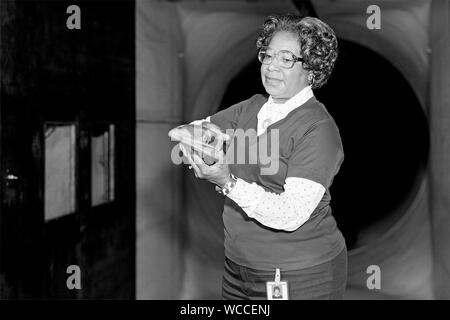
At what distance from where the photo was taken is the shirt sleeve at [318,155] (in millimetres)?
1034

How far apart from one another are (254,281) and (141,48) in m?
1.53

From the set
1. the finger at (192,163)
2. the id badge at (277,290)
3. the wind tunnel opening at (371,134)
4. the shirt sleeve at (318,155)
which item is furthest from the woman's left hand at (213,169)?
the wind tunnel opening at (371,134)

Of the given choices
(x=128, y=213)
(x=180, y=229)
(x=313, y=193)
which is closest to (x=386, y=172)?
(x=180, y=229)

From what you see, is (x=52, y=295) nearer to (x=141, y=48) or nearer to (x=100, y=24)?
(x=100, y=24)

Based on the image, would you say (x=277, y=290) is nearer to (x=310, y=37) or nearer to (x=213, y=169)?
(x=213, y=169)

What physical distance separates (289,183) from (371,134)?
1885 millimetres

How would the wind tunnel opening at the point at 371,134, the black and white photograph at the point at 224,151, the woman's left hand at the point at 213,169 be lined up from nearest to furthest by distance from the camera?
the woman's left hand at the point at 213,169, the black and white photograph at the point at 224,151, the wind tunnel opening at the point at 371,134

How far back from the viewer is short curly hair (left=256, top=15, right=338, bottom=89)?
3.53 ft

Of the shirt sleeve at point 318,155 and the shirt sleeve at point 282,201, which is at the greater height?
the shirt sleeve at point 318,155

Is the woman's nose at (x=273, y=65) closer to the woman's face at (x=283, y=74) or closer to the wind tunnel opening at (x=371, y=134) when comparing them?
the woman's face at (x=283, y=74)

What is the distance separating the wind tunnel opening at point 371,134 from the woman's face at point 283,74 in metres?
1.57

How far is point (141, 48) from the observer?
246 cm

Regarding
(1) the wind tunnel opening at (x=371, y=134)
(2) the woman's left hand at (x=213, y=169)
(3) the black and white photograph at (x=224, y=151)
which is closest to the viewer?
(2) the woman's left hand at (x=213, y=169)

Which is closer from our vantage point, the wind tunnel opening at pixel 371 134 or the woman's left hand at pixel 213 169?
the woman's left hand at pixel 213 169
